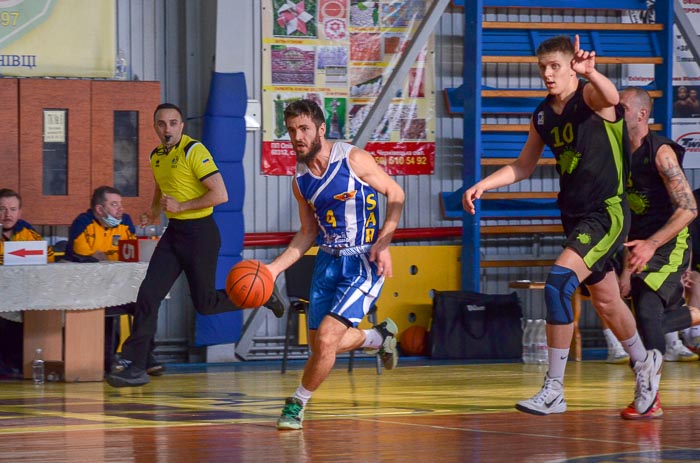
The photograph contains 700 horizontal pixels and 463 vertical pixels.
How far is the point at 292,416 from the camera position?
5.07m

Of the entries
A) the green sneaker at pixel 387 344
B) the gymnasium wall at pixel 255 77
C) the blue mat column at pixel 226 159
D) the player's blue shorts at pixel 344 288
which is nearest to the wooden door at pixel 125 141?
the gymnasium wall at pixel 255 77

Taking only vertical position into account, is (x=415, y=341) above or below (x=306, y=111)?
below

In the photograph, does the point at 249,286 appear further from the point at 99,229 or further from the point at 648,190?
the point at 99,229

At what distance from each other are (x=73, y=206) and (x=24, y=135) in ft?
2.11

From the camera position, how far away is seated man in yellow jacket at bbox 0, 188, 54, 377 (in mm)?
8148

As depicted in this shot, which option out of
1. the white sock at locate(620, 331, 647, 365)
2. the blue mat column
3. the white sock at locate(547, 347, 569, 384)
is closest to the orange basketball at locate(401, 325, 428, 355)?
the blue mat column

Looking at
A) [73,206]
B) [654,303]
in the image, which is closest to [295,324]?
[73,206]

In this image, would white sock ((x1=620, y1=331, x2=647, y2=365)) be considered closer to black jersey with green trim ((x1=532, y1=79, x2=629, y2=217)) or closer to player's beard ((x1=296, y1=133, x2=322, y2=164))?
black jersey with green trim ((x1=532, y1=79, x2=629, y2=217))

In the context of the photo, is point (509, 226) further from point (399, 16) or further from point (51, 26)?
point (51, 26)

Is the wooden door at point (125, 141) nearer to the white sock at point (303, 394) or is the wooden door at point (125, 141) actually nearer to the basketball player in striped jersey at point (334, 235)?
the basketball player in striped jersey at point (334, 235)

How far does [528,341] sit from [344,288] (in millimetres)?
4697

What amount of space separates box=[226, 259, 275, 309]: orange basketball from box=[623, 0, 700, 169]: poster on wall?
668 centimetres

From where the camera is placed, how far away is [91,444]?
4.61 m

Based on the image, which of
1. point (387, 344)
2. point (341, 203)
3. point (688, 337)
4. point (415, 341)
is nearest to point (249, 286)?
point (341, 203)
